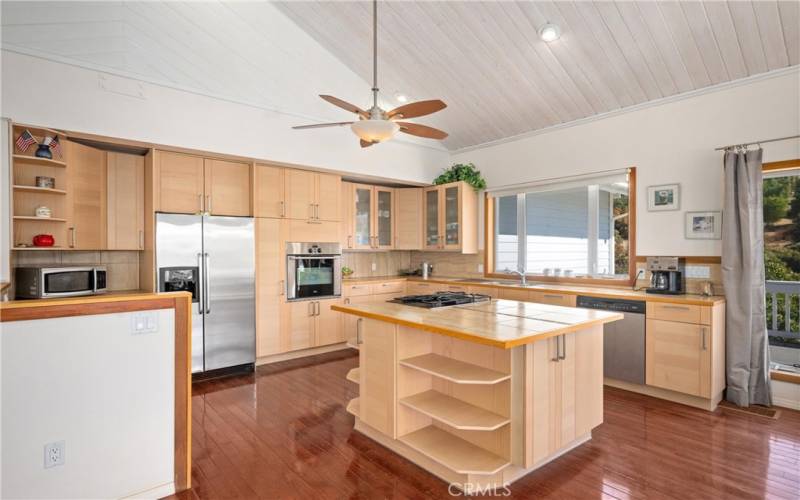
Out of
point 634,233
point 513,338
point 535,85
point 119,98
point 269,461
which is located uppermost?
point 535,85

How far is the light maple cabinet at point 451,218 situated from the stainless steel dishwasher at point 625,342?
2.16 meters

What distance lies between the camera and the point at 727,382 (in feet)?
11.5

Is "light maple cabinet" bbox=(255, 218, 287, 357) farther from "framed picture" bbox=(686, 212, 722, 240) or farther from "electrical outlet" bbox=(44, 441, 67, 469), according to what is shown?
"framed picture" bbox=(686, 212, 722, 240)

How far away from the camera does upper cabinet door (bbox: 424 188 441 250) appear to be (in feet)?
19.8

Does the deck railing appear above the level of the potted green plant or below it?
below

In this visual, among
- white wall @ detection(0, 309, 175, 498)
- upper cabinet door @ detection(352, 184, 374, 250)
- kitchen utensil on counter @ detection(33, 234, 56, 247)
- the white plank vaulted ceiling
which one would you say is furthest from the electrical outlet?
upper cabinet door @ detection(352, 184, 374, 250)

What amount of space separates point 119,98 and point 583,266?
5.15 meters

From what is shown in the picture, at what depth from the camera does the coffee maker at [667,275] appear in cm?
379

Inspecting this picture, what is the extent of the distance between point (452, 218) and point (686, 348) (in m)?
3.20

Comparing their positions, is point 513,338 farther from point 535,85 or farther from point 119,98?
point 119,98

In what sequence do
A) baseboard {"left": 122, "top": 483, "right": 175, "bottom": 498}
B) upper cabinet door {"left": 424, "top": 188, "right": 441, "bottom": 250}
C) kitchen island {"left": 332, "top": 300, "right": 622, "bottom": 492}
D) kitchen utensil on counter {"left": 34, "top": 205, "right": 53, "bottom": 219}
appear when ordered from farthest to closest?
upper cabinet door {"left": 424, "top": 188, "right": 441, "bottom": 250}
kitchen utensil on counter {"left": 34, "top": 205, "right": 53, "bottom": 219}
kitchen island {"left": 332, "top": 300, "right": 622, "bottom": 492}
baseboard {"left": 122, "top": 483, "right": 175, "bottom": 498}

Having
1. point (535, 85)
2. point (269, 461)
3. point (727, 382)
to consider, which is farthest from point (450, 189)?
point (269, 461)

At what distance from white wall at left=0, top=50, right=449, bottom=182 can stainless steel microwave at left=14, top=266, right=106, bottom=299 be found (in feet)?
3.95

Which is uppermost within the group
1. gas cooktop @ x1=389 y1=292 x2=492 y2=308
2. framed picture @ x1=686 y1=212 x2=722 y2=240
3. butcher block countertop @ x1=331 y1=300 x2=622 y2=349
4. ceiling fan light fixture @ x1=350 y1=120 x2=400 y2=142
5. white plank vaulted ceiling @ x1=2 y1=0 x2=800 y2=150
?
white plank vaulted ceiling @ x1=2 y1=0 x2=800 y2=150
